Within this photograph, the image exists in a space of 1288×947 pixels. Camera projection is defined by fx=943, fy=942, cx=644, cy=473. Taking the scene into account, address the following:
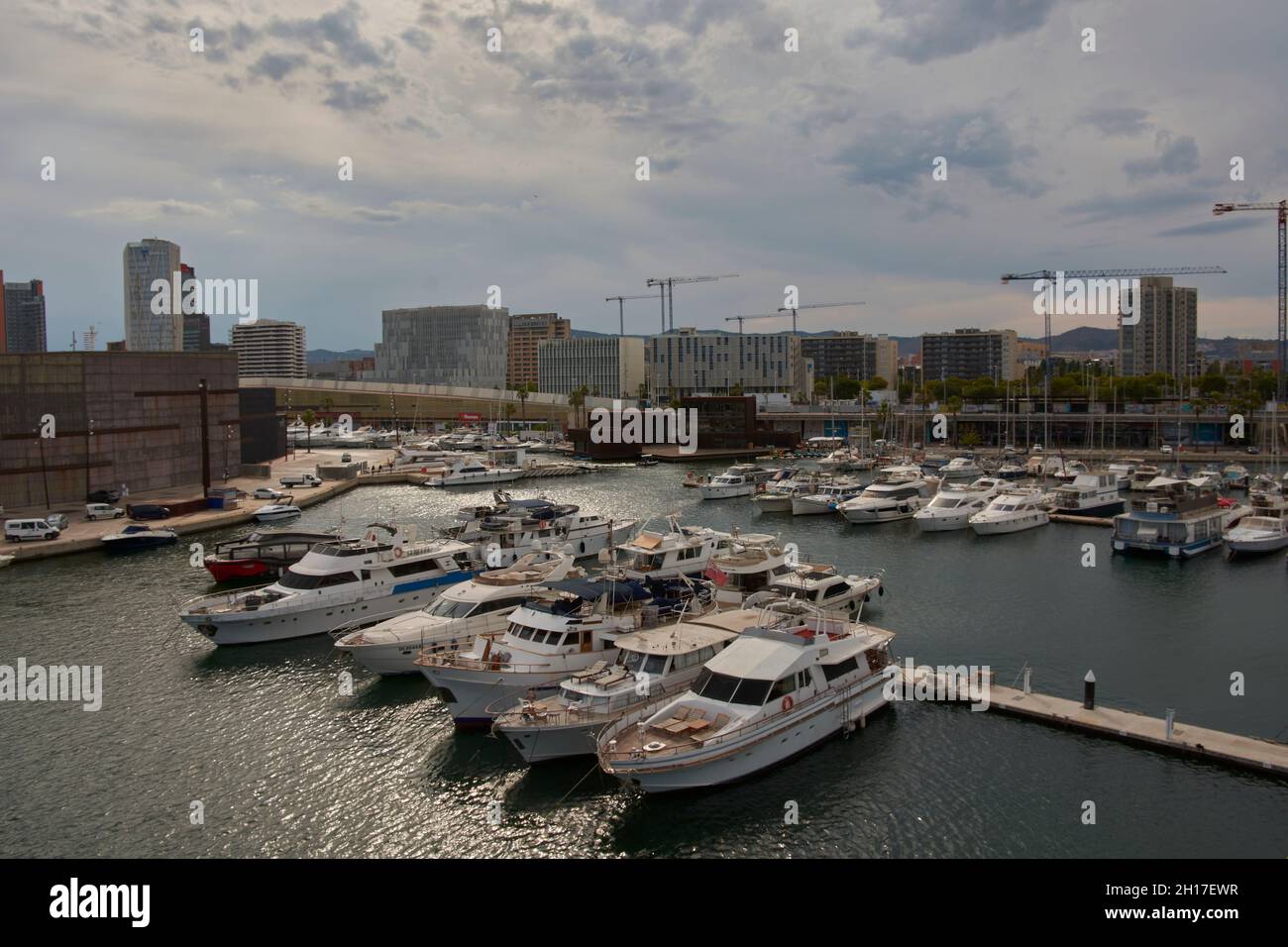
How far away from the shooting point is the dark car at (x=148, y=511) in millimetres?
49094

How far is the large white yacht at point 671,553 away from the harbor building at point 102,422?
3326 centimetres

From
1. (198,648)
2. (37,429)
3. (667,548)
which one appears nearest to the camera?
(198,648)

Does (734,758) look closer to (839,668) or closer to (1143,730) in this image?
(839,668)

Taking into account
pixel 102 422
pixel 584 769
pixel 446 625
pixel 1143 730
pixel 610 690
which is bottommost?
pixel 584 769

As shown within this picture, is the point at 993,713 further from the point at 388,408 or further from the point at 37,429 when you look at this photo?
the point at 388,408

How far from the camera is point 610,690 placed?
20.2 meters

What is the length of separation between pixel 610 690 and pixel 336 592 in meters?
13.3

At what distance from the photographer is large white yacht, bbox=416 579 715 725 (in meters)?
21.6

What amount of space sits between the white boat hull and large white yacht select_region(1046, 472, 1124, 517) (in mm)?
40331

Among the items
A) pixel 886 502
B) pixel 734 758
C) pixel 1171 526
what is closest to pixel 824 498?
pixel 886 502

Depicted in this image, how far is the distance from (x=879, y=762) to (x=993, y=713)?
394 centimetres

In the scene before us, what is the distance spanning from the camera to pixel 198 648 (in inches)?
1128
